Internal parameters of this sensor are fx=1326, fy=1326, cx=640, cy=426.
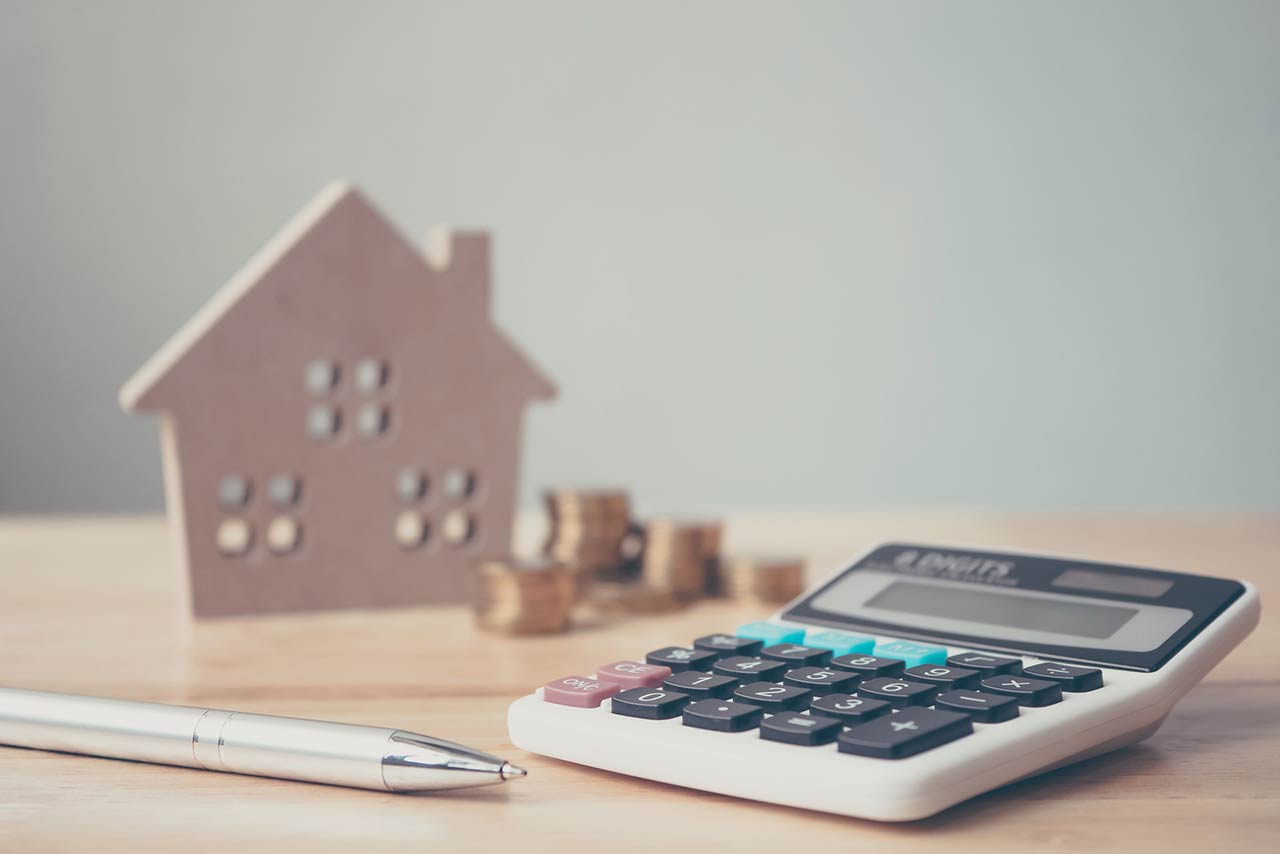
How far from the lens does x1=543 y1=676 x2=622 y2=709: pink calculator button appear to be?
1.61 ft

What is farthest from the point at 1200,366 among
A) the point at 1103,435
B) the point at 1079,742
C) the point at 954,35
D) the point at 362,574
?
the point at 1079,742

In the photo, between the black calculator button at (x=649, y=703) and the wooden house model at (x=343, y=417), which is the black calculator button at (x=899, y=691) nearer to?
the black calculator button at (x=649, y=703)

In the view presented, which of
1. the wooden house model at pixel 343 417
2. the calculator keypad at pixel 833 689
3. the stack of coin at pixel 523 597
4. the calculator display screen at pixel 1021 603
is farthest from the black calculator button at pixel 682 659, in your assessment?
the wooden house model at pixel 343 417

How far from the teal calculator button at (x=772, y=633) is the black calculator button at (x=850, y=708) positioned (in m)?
0.10

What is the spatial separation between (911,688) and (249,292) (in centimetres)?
51

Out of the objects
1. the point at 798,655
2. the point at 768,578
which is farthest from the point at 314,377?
the point at 798,655

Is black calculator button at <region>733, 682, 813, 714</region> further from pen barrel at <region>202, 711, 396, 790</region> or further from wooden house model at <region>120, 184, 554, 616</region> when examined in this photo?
wooden house model at <region>120, 184, 554, 616</region>

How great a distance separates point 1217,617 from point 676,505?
1.74m

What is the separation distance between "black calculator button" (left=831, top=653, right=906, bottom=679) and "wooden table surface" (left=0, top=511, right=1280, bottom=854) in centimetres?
7

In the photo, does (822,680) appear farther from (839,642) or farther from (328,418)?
(328,418)

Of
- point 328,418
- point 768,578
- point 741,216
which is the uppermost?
point 741,216

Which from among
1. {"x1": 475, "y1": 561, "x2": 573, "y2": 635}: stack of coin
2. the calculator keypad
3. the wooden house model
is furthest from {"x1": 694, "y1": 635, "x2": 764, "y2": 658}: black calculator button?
the wooden house model

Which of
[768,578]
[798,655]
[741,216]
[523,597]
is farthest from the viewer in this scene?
[741,216]

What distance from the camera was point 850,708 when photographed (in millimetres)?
450
